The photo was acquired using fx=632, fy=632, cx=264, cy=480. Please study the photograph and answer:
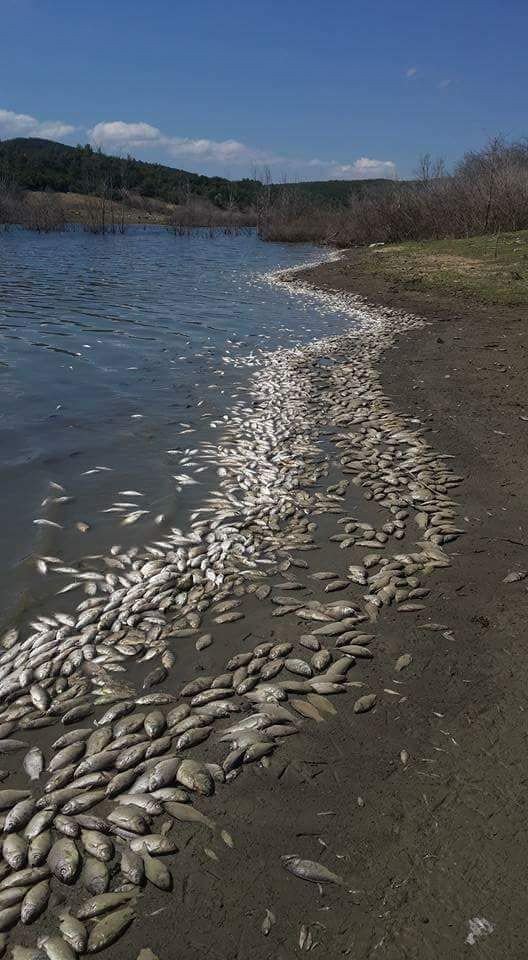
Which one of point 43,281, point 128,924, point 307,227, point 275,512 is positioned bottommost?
point 128,924

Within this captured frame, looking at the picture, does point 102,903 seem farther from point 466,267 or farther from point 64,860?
point 466,267

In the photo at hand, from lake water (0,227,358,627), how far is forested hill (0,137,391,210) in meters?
60.1

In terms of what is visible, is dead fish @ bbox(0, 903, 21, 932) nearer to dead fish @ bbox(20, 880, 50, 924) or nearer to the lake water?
dead fish @ bbox(20, 880, 50, 924)

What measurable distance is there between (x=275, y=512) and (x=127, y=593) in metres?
2.75

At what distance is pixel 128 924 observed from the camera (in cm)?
386

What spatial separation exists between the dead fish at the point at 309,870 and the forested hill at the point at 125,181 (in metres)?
86.7

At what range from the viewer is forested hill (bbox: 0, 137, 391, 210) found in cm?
10269

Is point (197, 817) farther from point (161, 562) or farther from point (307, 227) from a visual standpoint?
point (307, 227)

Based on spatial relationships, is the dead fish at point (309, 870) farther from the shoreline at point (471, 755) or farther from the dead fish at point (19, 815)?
the dead fish at point (19, 815)

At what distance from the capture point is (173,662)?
618 cm

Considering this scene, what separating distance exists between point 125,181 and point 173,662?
135672 millimetres

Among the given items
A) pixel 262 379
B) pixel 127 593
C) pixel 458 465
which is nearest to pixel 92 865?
pixel 127 593

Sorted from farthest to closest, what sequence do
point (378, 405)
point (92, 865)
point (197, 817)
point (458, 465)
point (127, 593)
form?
1. point (378, 405)
2. point (458, 465)
3. point (127, 593)
4. point (197, 817)
5. point (92, 865)

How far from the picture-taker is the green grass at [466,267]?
1021 inches
